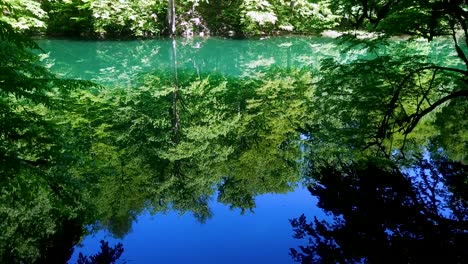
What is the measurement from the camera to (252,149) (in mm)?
8602

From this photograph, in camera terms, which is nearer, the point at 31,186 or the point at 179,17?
the point at 31,186

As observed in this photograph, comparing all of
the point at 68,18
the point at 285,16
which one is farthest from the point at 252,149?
the point at 68,18

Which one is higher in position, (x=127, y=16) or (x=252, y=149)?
(x=127, y=16)

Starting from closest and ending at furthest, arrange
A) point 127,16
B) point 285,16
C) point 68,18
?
1. point 127,16
2. point 68,18
3. point 285,16

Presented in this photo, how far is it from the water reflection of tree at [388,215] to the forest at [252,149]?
2 centimetres

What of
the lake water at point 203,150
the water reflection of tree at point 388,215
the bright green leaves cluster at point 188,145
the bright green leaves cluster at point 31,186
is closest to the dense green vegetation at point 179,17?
the lake water at point 203,150

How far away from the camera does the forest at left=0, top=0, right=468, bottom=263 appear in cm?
471

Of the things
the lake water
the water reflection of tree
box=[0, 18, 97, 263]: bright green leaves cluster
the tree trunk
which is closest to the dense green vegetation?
the tree trunk

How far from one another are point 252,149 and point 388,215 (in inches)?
153

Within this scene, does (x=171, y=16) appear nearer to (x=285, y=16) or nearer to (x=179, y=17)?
(x=179, y=17)

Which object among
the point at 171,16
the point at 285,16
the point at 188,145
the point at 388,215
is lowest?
the point at 388,215

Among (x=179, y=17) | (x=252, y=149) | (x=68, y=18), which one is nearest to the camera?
(x=252, y=149)

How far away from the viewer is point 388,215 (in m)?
5.12

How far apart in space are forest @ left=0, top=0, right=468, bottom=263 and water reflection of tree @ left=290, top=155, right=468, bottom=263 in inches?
0.9
